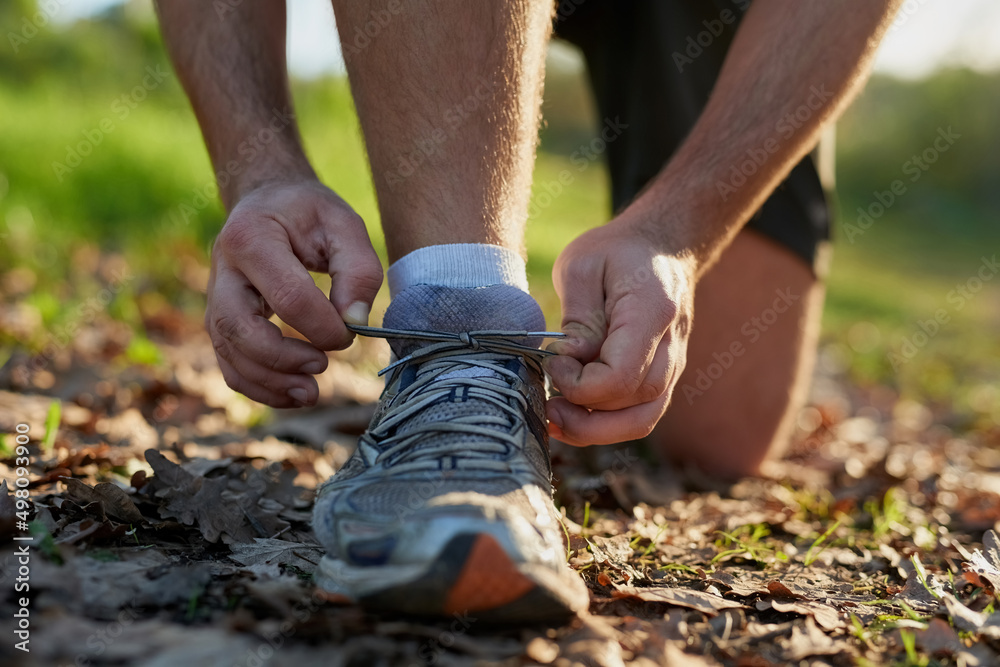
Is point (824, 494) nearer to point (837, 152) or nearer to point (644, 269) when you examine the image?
point (644, 269)

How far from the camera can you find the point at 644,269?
151 cm

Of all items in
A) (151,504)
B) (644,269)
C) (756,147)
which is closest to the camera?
(644,269)

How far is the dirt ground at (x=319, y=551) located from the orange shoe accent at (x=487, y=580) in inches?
3.2

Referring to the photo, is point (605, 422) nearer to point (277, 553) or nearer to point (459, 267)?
point (459, 267)

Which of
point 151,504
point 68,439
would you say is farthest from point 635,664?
point 68,439

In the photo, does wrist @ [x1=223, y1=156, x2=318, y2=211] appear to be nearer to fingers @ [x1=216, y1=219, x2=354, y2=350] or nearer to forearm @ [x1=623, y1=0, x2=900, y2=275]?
fingers @ [x1=216, y1=219, x2=354, y2=350]

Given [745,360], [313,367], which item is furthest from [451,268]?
[745,360]

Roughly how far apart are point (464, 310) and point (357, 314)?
0.23 metres

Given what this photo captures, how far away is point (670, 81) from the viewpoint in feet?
9.55

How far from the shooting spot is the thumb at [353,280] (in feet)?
4.90

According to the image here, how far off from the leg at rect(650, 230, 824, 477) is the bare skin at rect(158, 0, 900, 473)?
1.14m

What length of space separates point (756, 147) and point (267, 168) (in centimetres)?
114

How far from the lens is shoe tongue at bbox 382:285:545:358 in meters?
1.58

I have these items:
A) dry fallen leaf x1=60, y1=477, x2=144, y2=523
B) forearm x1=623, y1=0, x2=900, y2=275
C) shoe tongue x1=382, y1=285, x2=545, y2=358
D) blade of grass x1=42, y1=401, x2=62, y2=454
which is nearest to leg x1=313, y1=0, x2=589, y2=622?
shoe tongue x1=382, y1=285, x2=545, y2=358
